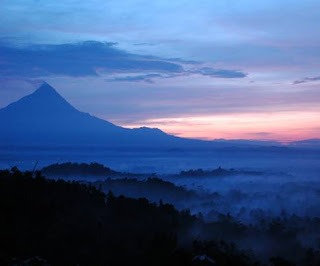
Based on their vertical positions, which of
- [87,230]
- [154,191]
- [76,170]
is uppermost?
[87,230]

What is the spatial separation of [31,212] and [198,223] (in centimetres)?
772

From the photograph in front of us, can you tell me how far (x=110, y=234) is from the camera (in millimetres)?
15352

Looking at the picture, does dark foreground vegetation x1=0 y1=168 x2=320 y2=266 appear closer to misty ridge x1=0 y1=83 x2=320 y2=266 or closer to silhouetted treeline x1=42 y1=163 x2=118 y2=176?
misty ridge x1=0 y1=83 x2=320 y2=266

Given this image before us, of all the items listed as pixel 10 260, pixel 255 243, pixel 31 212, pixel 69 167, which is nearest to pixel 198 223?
pixel 255 243

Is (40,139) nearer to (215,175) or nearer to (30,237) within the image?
(215,175)

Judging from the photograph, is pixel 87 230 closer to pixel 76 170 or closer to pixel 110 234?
pixel 110 234

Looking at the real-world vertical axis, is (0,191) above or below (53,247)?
above

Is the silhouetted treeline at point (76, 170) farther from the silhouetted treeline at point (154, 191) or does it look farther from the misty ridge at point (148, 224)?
the silhouetted treeline at point (154, 191)

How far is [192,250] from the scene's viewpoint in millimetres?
14078

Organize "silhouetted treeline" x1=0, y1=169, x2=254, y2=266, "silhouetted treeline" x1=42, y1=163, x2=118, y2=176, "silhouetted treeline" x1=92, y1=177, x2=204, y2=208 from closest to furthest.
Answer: "silhouetted treeline" x1=0, y1=169, x2=254, y2=266
"silhouetted treeline" x1=92, y1=177, x2=204, y2=208
"silhouetted treeline" x1=42, y1=163, x2=118, y2=176

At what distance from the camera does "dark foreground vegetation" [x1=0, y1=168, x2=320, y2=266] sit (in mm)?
12867

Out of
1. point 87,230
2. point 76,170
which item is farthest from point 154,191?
point 87,230

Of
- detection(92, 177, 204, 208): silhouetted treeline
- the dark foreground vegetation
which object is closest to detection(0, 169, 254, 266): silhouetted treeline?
the dark foreground vegetation

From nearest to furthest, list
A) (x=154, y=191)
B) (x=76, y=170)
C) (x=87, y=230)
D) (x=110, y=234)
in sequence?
(x=87, y=230) → (x=110, y=234) → (x=154, y=191) → (x=76, y=170)
